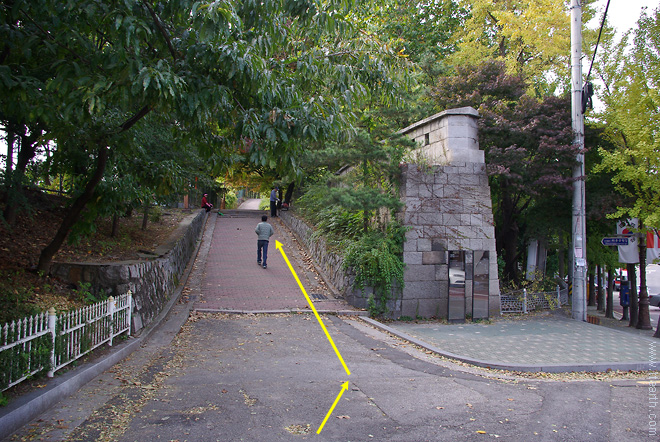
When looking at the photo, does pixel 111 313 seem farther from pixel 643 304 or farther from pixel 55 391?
pixel 643 304

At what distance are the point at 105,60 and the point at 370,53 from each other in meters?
4.35

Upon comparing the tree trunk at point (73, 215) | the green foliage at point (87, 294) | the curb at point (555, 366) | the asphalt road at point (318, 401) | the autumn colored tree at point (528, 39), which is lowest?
the curb at point (555, 366)

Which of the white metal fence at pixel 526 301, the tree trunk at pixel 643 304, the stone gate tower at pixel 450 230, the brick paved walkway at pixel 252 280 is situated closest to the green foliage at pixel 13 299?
the brick paved walkway at pixel 252 280

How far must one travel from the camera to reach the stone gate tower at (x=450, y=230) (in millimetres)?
11836

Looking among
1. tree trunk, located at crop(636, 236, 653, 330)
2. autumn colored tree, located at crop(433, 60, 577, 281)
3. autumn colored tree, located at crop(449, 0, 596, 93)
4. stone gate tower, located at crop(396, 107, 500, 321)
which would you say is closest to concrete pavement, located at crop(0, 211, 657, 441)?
stone gate tower, located at crop(396, 107, 500, 321)

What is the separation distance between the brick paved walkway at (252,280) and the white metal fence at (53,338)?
3860 mm

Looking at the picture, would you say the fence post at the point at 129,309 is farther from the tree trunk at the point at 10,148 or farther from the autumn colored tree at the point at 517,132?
the autumn colored tree at the point at 517,132

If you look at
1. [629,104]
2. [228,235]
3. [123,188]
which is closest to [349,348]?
[123,188]

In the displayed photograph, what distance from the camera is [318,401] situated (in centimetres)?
538

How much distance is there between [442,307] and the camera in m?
12.2

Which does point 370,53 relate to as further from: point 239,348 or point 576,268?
point 576,268

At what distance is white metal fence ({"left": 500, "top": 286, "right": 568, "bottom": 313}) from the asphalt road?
19.9 feet

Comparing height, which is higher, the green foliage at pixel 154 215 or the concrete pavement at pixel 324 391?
the green foliage at pixel 154 215

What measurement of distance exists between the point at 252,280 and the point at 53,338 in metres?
8.45
